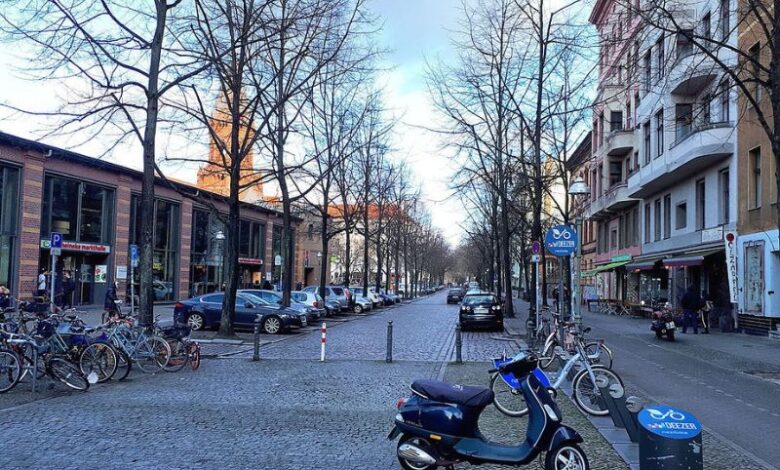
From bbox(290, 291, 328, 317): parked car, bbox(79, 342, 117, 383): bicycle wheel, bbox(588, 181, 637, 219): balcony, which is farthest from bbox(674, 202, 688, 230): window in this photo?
bbox(79, 342, 117, 383): bicycle wheel

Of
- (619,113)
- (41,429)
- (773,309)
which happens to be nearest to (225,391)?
(41,429)

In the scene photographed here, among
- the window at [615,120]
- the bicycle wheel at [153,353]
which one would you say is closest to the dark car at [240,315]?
the bicycle wheel at [153,353]

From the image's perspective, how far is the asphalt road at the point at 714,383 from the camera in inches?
313

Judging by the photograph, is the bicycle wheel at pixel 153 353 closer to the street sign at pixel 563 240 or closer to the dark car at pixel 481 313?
the street sign at pixel 563 240

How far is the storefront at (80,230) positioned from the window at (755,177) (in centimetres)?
2662

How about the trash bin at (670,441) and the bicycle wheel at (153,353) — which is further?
the bicycle wheel at (153,353)

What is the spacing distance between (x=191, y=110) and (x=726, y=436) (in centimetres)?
1518

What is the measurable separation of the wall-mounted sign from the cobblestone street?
1825 centimetres

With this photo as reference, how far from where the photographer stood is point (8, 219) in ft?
88.7

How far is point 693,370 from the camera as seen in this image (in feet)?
44.5

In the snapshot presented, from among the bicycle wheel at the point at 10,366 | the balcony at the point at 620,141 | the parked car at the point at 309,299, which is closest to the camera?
the bicycle wheel at the point at 10,366

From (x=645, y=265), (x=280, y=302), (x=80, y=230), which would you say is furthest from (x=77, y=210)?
(x=645, y=265)

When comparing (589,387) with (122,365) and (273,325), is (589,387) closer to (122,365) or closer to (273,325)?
(122,365)

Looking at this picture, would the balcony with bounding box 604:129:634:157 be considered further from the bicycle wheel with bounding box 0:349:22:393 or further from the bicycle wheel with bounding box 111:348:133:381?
the bicycle wheel with bounding box 0:349:22:393
